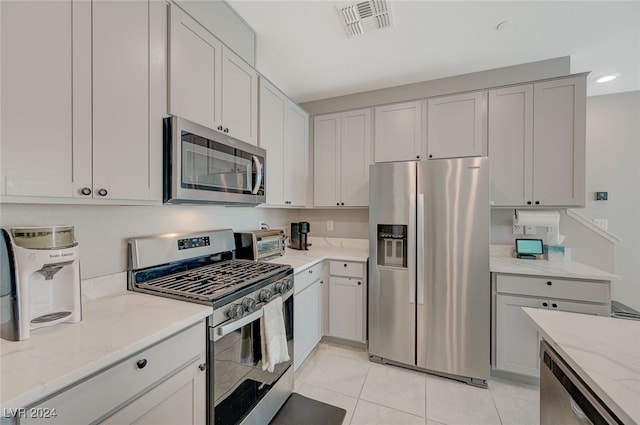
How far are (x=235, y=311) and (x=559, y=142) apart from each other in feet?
9.66

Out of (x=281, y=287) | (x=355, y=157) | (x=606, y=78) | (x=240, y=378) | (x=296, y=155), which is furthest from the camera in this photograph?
(x=355, y=157)

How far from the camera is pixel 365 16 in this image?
1895 mm

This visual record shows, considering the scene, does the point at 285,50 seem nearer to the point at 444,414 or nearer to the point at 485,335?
the point at 485,335

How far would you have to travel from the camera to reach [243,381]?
1421 millimetres

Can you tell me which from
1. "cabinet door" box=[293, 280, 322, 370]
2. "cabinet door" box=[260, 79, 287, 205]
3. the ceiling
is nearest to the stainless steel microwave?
"cabinet door" box=[260, 79, 287, 205]

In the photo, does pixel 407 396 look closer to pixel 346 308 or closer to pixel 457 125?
pixel 346 308

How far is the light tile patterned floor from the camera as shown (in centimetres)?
173

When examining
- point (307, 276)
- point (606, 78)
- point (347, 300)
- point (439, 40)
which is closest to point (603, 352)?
point (307, 276)

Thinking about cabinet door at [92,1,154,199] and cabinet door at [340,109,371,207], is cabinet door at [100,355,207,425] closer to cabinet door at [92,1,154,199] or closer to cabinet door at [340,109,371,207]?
cabinet door at [92,1,154,199]

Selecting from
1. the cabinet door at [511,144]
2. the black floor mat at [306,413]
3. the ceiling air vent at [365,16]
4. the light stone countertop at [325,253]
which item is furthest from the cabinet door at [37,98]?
the cabinet door at [511,144]

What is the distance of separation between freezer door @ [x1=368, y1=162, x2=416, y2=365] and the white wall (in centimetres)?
154

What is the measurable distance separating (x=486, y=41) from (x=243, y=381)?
10.2ft

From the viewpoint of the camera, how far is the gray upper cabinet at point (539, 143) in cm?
223

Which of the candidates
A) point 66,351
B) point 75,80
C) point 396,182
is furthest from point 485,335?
point 75,80
